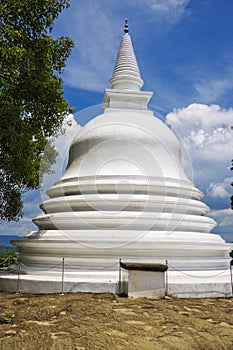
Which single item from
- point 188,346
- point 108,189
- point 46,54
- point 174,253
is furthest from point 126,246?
point 46,54

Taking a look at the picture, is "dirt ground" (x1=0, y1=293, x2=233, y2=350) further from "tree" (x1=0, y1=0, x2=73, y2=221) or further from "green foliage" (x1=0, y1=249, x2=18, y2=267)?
"green foliage" (x1=0, y1=249, x2=18, y2=267)

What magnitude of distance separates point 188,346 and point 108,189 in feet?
22.1

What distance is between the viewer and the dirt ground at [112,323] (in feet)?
16.4

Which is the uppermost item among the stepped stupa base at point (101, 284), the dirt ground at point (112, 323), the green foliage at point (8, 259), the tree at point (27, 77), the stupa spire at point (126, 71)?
the stupa spire at point (126, 71)

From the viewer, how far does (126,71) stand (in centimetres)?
1565

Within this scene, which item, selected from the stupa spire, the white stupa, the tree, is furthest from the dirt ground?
the stupa spire

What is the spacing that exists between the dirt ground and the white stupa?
1.19 metres

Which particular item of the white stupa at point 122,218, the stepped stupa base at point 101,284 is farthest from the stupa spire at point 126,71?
the stepped stupa base at point 101,284

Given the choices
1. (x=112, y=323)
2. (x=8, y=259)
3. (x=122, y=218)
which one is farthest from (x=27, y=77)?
(x=8, y=259)

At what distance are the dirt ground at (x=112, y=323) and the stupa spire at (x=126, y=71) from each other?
392 inches

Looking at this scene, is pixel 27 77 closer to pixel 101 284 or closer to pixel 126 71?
pixel 101 284

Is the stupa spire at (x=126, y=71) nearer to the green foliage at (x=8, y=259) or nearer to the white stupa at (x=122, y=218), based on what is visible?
the white stupa at (x=122, y=218)

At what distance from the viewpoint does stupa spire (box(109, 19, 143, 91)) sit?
1535 cm

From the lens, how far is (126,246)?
9.62 metres
